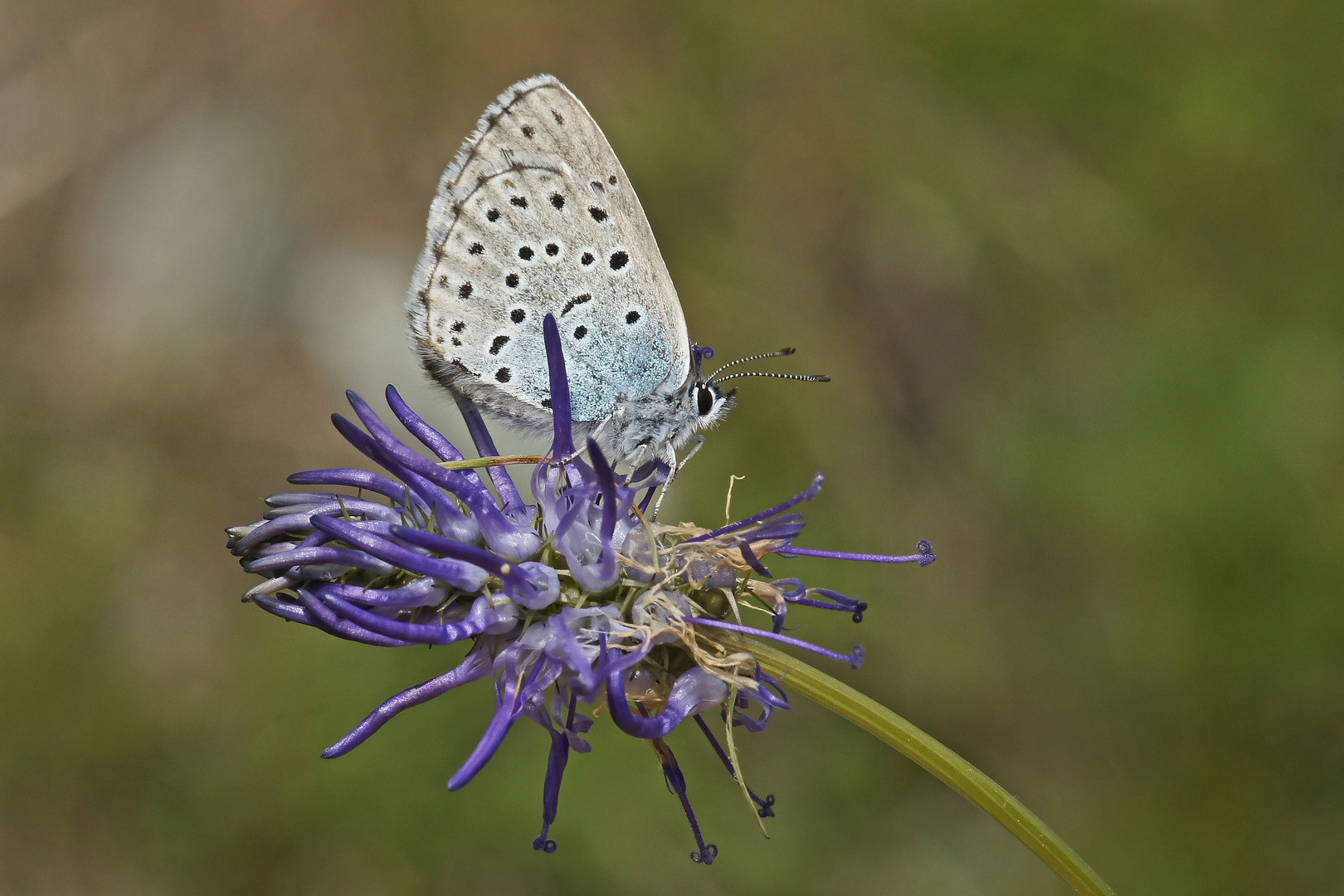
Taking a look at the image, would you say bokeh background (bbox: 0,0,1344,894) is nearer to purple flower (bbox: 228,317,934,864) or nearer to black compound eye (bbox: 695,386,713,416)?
black compound eye (bbox: 695,386,713,416)

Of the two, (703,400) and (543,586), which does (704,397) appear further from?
(543,586)

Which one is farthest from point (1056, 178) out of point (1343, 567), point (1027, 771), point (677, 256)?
point (1027, 771)

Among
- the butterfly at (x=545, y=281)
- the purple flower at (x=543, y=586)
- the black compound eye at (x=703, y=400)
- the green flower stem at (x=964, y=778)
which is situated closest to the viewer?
the green flower stem at (x=964, y=778)

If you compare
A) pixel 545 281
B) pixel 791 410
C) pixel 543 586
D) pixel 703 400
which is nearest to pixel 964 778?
pixel 543 586

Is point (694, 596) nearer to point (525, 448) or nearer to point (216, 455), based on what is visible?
point (525, 448)

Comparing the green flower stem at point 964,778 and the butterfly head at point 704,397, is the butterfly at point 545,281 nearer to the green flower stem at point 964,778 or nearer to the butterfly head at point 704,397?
the butterfly head at point 704,397

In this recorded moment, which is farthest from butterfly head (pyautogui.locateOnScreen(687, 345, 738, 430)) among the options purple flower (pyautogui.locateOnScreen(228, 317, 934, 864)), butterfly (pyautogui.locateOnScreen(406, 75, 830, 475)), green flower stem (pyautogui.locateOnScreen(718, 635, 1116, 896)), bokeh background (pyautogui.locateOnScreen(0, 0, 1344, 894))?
bokeh background (pyautogui.locateOnScreen(0, 0, 1344, 894))

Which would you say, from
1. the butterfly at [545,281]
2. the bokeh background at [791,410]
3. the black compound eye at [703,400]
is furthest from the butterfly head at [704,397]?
the bokeh background at [791,410]
